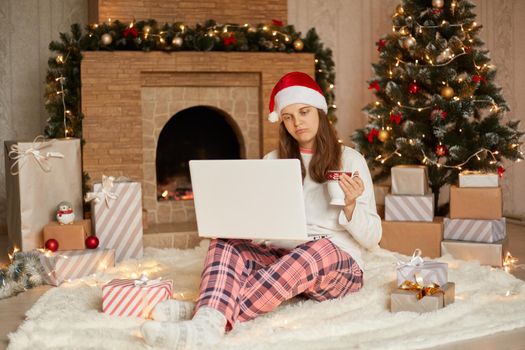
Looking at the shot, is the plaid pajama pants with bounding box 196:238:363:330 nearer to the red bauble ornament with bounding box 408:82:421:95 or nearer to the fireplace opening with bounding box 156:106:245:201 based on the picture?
the red bauble ornament with bounding box 408:82:421:95

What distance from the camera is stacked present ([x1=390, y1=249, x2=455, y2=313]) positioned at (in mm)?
2506

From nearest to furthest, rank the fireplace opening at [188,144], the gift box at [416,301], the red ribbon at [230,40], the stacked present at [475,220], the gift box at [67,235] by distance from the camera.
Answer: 1. the gift box at [416,301]
2. the gift box at [67,235]
3. the stacked present at [475,220]
4. the red ribbon at [230,40]
5. the fireplace opening at [188,144]

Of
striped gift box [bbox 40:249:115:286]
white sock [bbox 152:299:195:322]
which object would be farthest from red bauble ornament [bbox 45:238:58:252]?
white sock [bbox 152:299:195:322]

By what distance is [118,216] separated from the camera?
12.2 feet

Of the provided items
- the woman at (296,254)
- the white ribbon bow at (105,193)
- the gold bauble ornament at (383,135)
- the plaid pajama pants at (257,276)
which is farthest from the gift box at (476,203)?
the white ribbon bow at (105,193)

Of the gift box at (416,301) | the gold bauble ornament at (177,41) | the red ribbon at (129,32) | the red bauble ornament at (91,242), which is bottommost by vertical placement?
the gift box at (416,301)

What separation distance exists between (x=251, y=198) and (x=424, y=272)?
0.76 m

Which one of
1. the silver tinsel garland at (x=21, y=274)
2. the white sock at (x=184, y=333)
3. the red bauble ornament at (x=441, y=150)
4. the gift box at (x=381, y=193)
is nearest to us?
the white sock at (x=184, y=333)

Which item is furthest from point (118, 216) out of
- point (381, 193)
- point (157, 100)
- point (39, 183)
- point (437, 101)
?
point (437, 101)

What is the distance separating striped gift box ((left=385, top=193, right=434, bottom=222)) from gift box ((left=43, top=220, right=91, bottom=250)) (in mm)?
1560

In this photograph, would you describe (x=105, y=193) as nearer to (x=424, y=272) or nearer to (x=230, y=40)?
(x=230, y=40)

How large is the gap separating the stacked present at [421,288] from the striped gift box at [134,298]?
82cm

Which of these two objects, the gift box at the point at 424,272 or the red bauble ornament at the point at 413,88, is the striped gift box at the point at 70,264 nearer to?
the gift box at the point at 424,272

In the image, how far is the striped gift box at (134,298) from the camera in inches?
99.5
